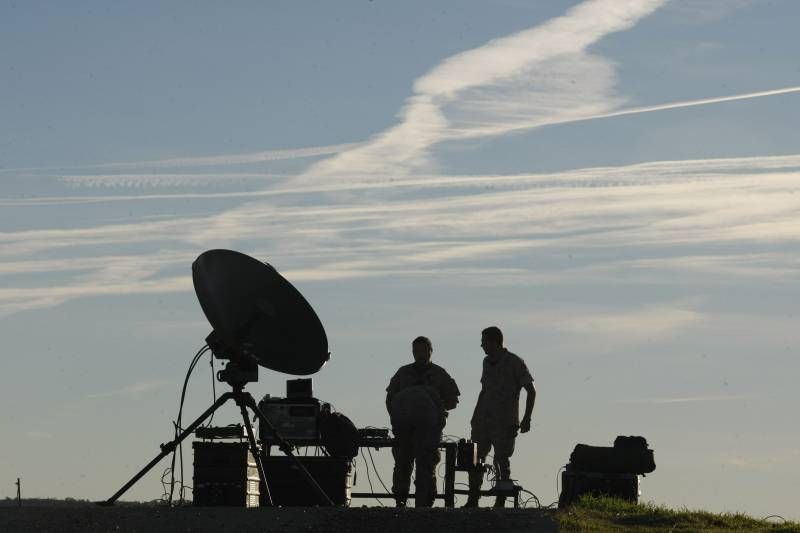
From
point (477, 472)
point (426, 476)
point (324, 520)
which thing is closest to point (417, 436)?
point (426, 476)

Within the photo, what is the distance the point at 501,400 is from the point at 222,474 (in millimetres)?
3665

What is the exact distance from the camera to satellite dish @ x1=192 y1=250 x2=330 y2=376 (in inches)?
740

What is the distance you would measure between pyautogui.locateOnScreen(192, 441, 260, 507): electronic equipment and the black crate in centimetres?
42

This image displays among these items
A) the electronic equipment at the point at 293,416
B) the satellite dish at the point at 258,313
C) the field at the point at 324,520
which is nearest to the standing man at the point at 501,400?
the electronic equipment at the point at 293,416

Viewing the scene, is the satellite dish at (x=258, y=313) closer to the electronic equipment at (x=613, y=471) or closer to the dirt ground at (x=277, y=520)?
the dirt ground at (x=277, y=520)

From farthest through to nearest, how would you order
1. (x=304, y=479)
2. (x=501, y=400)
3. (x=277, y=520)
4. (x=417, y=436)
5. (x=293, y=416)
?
(x=501, y=400)
(x=293, y=416)
(x=304, y=479)
(x=417, y=436)
(x=277, y=520)

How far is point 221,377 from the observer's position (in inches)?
737

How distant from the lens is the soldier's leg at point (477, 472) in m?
20.7

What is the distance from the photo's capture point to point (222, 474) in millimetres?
18953

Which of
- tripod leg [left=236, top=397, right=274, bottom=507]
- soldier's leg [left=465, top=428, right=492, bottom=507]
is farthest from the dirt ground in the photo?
soldier's leg [left=465, top=428, right=492, bottom=507]

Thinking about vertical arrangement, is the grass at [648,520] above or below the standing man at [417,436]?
below

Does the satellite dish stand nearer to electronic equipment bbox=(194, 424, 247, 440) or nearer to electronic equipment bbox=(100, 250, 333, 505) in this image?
electronic equipment bbox=(100, 250, 333, 505)

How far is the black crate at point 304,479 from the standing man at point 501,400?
2.06m

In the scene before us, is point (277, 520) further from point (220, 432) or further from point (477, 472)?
point (477, 472)
